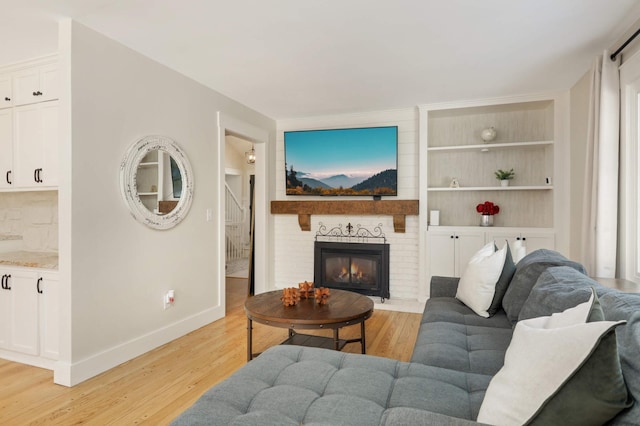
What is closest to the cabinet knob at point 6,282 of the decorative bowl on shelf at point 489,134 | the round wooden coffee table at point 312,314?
the round wooden coffee table at point 312,314

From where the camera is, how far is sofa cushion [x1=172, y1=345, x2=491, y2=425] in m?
1.27

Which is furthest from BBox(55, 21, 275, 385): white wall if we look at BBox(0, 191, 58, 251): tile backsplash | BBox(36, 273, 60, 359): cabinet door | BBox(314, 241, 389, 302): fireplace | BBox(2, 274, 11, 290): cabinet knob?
BBox(314, 241, 389, 302): fireplace

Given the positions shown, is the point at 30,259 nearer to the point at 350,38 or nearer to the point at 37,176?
the point at 37,176

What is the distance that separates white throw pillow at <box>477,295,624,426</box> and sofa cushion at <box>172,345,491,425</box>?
0.83ft

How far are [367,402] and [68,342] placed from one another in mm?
2270

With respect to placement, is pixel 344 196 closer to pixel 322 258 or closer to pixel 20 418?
pixel 322 258

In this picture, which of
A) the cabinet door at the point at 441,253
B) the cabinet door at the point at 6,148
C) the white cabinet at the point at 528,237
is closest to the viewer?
the cabinet door at the point at 6,148

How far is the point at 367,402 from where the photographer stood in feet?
4.46

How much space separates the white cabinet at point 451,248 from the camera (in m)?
4.50

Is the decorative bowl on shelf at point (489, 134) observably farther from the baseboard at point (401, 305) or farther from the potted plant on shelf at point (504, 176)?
the baseboard at point (401, 305)

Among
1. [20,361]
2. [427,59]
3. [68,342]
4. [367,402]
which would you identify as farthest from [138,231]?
[427,59]

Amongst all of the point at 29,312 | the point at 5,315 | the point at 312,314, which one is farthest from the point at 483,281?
the point at 5,315

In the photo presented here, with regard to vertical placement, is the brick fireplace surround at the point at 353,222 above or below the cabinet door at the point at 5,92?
below

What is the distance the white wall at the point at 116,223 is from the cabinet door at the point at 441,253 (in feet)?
8.78
